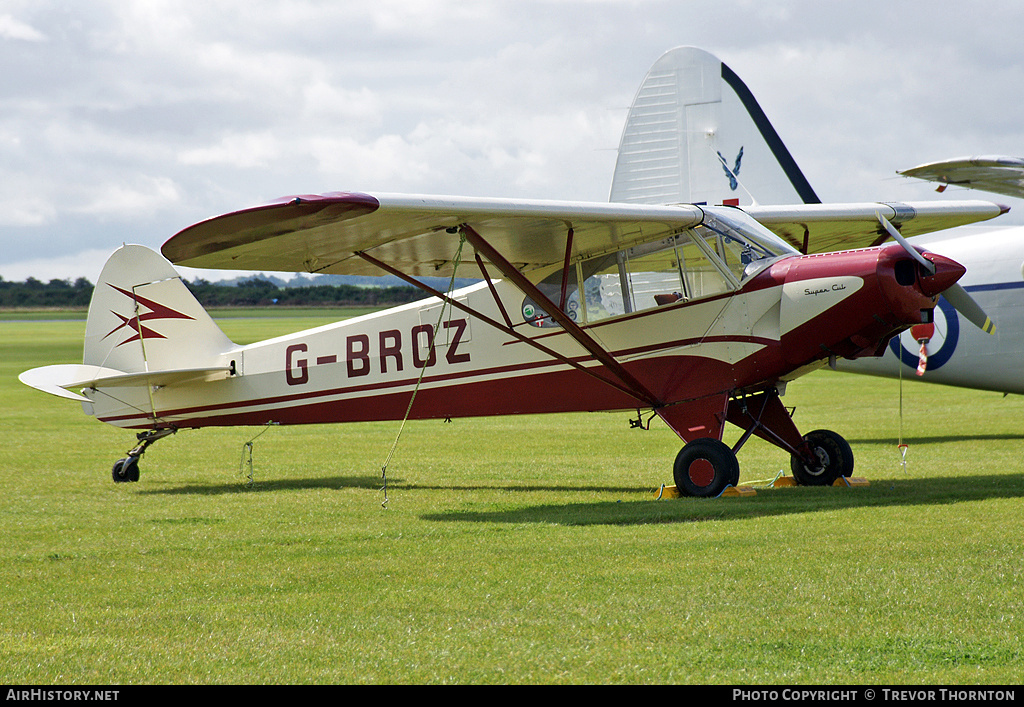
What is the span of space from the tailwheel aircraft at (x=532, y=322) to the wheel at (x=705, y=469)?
2 cm

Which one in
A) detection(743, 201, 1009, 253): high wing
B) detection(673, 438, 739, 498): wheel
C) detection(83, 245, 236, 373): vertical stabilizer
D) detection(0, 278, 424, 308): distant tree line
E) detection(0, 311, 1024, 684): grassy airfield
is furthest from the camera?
detection(0, 278, 424, 308): distant tree line

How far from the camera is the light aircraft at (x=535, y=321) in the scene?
837 cm

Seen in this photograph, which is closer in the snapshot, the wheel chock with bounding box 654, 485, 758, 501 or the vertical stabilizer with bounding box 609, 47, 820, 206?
the wheel chock with bounding box 654, 485, 758, 501

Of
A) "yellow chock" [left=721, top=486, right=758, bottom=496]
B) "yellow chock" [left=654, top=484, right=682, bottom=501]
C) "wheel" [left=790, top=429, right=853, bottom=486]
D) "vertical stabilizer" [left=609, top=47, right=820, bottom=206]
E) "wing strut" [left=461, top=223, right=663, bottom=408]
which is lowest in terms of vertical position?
"yellow chock" [left=654, top=484, right=682, bottom=501]

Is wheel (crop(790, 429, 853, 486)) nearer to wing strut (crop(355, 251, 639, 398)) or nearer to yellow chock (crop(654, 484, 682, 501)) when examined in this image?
yellow chock (crop(654, 484, 682, 501))

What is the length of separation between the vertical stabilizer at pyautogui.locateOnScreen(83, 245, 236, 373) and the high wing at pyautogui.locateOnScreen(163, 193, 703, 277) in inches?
113

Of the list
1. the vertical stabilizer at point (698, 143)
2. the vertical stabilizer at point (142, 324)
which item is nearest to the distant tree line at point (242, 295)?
the vertical stabilizer at point (698, 143)

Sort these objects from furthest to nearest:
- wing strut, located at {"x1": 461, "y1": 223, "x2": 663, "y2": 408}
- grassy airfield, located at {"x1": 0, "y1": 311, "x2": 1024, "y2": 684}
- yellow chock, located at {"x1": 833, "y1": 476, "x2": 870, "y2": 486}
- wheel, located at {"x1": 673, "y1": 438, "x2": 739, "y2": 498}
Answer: yellow chock, located at {"x1": 833, "y1": 476, "x2": 870, "y2": 486} < wheel, located at {"x1": 673, "y1": 438, "x2": 739, "y2": 498} < wing strut, located at {"x1": 461, "y1": 223, "x2": 663, "y2": 408} < grassy airfield, located at {"x1": 0, "y1": 311, "x2": 1024, "y2": 684}

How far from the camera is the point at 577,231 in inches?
368

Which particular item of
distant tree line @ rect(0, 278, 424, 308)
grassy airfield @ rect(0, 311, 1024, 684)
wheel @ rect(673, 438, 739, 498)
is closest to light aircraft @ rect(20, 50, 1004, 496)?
wheel @ rect(673, 438, 739, 498)

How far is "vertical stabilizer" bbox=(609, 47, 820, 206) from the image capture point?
19766 mm

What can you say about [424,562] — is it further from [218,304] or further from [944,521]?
[218,304]

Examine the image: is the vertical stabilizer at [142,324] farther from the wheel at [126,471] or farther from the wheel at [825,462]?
the wheel at [825,462]

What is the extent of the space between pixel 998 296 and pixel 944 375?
1404 mm
